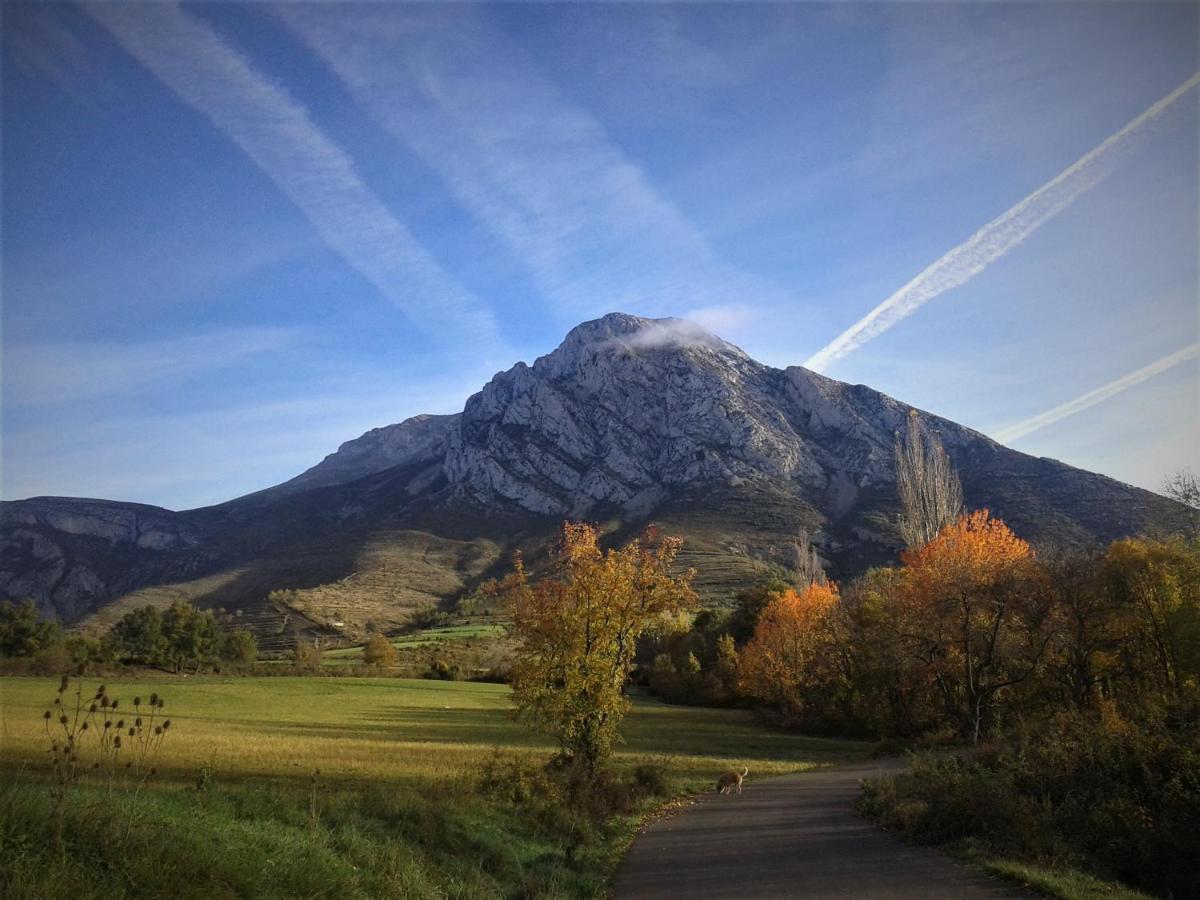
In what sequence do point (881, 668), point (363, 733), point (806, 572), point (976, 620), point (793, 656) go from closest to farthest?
1. point (976, 620)
2. point (363, 733)
3. point (881, 668)
4. point (793, 656)
5. point (806, 572)

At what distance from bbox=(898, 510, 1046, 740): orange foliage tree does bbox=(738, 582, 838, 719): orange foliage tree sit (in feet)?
52.3

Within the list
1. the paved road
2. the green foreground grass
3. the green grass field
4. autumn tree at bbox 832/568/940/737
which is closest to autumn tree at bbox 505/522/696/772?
the green foreground grass

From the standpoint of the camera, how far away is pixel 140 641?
277ft

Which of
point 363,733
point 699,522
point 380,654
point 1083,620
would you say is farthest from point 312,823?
point 699,522

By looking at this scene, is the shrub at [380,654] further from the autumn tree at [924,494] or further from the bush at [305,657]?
the autumn tree at [924,494]

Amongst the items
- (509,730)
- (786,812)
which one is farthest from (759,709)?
(786,812)

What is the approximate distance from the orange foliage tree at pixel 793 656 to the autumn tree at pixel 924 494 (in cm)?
1083

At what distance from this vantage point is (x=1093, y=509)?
121375mm

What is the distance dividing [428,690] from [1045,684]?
58598mm

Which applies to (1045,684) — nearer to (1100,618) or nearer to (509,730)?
(1100,618)

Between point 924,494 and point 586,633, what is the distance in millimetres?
60978

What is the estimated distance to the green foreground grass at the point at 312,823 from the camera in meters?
6.67

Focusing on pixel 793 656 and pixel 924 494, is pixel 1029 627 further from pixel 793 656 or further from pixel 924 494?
pixel 924 494

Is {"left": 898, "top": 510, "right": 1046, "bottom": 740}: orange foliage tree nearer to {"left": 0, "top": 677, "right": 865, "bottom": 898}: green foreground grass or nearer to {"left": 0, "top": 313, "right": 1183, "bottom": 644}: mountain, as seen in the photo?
{"left": 0, "top": 677, "right": 865, "bottom": 898}: green foreground grass
